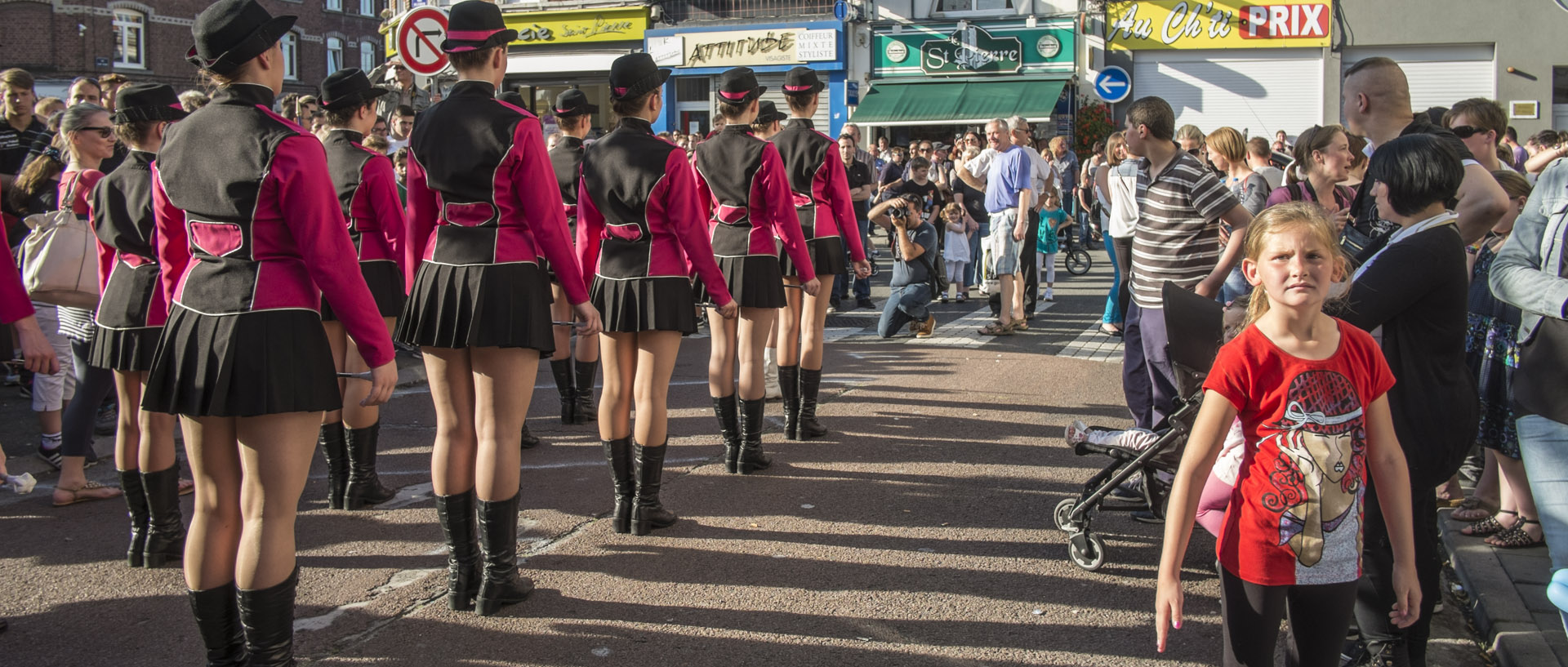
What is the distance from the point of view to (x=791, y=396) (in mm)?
7102

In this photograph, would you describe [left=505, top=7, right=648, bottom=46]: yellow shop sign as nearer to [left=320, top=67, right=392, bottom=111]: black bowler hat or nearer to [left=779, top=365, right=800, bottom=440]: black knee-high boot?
[left=779, top=365, right=800, bottom=440]: black knee-high boot

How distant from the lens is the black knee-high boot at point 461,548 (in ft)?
13.9

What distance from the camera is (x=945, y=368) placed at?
9.68 metres

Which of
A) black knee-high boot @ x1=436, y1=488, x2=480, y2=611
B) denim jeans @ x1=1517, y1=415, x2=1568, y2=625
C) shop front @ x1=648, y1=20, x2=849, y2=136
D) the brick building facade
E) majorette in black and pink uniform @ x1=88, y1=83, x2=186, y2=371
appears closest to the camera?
denim jeans @ x1=1517, y1=415, x2=1568, y2=625

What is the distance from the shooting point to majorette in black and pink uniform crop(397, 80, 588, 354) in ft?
13.3

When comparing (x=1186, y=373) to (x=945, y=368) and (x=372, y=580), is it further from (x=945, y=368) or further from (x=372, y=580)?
(x=945, y=368)

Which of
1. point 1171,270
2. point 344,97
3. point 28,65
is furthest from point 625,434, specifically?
point 28,65

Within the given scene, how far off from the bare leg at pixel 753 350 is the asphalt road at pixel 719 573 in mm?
472

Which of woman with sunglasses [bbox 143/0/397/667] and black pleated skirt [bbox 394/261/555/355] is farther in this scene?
black pleated skirt [bbox 394/261/555/355]

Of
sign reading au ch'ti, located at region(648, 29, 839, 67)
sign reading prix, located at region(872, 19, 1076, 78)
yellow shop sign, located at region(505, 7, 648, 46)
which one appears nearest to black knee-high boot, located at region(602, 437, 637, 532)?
sign reading prix, located at region(872, 19, 1076, 78)

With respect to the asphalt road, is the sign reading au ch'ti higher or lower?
higher

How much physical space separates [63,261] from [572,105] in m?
2.61

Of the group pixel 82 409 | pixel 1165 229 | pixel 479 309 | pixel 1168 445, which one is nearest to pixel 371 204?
pixel 479 309

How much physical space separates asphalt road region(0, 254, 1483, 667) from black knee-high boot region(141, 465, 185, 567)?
0.30 feet
